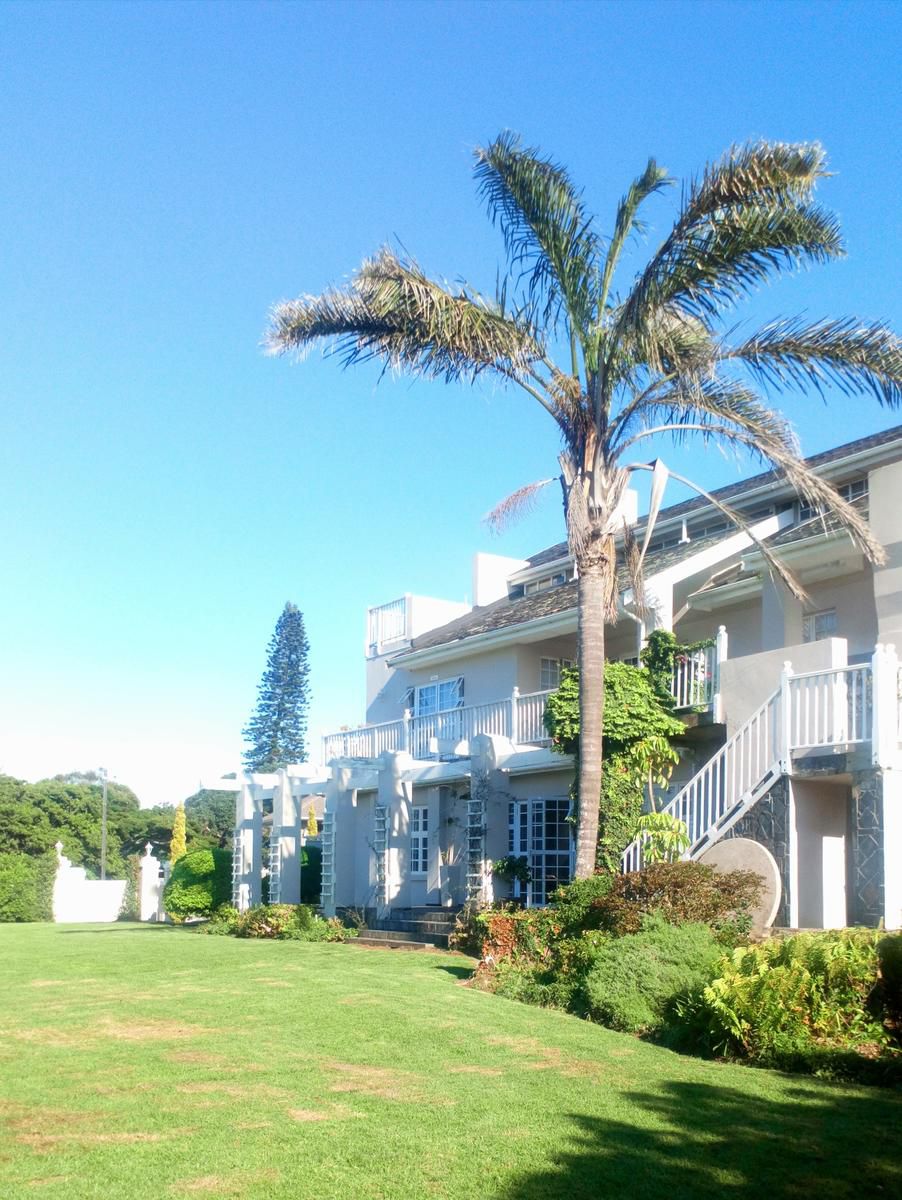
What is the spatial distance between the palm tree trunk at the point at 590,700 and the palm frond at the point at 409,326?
9.26ft

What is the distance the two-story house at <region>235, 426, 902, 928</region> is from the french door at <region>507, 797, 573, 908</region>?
0.14 ft

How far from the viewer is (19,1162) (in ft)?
23.9

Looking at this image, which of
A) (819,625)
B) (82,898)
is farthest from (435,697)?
(82,898)

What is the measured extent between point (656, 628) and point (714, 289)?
657 cm

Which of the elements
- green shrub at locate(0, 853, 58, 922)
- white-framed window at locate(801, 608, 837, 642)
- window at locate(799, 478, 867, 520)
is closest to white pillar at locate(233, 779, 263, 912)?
green shrub at locate(0, 853, 58, 922)

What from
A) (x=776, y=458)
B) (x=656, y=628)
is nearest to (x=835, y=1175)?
(x=776, y=458)

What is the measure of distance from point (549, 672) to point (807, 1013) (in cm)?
1677

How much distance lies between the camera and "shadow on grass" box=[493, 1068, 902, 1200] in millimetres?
6867

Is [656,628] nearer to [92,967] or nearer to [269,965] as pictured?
[269,965]

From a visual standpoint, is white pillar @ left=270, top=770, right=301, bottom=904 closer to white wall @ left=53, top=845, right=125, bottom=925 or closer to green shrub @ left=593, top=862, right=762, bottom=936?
white wall @ left=53, top=845, right=125, bottom=925

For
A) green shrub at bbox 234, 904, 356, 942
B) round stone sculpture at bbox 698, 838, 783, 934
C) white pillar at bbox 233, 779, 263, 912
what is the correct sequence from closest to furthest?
round stone sculpture at bbox 698, 838, 783, 934, green shrub at bbox 234, 904, 356, 942, white pillar at bbox 233, 779, 263, 912

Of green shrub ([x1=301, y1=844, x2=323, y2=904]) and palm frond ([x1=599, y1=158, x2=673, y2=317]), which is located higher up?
palm frond ([x1=599, y1=158, x2=673, y2=317])

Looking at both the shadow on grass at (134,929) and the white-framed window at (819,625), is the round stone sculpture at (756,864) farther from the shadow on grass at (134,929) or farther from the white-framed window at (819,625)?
the shadow on grass at (134,929)

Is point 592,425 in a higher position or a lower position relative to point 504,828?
higher
